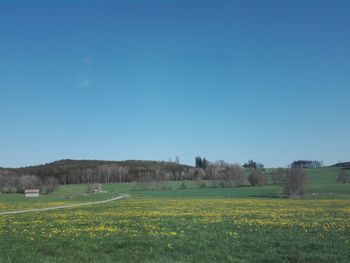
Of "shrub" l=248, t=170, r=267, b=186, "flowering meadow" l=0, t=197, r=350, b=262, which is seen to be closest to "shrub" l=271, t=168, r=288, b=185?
"shrub" l=248, t=170, r=267, b=186

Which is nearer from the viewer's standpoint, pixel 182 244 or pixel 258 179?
pixel 182 244

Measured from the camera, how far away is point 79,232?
67.4 ft

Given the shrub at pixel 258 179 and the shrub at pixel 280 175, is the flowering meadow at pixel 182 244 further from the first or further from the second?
the shrub at pixel 258 179

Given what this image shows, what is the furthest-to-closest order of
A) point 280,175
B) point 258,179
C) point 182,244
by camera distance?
point 258,179, point 280,175, point 182,244

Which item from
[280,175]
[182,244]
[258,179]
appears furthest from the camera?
[258,179]

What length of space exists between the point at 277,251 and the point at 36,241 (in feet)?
33.7

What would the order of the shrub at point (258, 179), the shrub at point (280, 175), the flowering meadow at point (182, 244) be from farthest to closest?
the shrub at point (258, 179) < the shrub at point (280, 175) < the flowering meadow at point (182, 244)

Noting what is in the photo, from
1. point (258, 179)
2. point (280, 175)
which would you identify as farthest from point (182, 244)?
A: point (258, 179)

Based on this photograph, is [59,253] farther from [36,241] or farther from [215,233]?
[215,233]

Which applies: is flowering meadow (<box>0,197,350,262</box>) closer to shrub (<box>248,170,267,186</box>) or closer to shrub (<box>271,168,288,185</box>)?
shrub (<box>271,168,288,185</box>)

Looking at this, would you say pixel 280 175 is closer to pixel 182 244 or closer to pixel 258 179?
pixel 258 179

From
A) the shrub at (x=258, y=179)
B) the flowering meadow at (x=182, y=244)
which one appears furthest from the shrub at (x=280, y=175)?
the flowering meadow at (x=182, y=244)

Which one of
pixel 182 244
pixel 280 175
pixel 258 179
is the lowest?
pixel 182 244

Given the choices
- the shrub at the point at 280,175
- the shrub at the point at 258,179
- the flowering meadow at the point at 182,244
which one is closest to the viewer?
the flowering meadow at the point at 182,244
